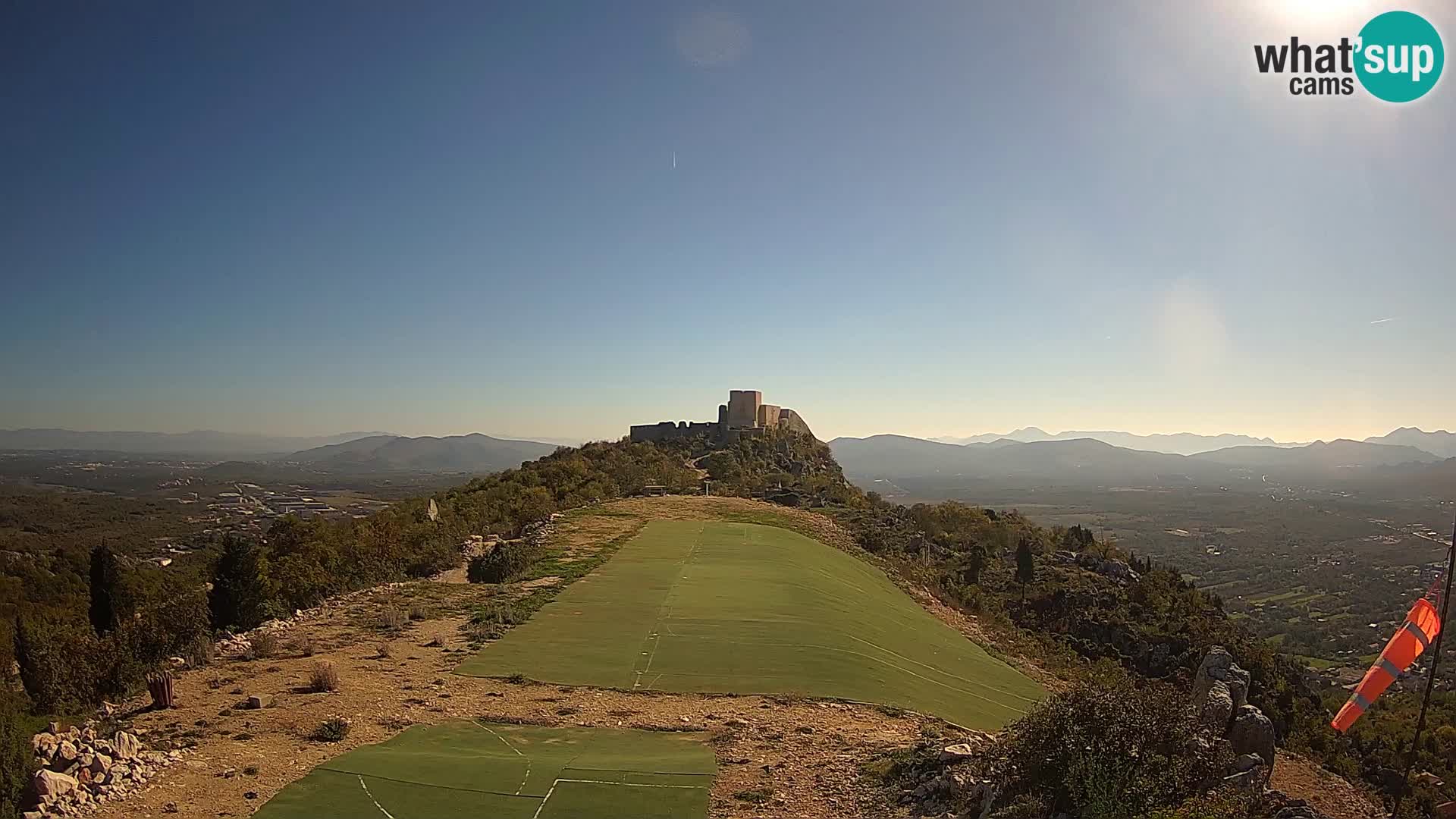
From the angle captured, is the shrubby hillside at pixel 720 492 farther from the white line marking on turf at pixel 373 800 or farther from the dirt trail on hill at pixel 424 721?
the white line marking on turf at pixel 373 800

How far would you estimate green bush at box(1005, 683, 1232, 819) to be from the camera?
22.7 ft

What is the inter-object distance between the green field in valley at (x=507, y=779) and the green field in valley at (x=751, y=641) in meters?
2.94

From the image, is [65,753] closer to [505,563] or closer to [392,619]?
[392,619]

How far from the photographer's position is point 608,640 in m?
16.4

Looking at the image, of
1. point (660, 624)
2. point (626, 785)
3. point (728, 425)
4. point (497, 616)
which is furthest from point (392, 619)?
point (728, 425)

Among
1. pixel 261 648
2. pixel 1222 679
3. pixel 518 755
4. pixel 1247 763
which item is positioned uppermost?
pixel 1222 679

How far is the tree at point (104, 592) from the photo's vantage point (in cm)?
2728

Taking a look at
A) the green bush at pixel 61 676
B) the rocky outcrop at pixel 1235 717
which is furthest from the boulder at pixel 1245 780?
the green bush at pixel 61 676

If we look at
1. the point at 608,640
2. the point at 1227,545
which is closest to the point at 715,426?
the point at 608,640

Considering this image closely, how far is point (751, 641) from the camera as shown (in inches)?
658

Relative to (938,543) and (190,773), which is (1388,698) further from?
(190,773)

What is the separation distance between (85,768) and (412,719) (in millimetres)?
3942

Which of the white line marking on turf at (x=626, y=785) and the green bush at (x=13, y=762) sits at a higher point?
the green bush at (x=13, y=762)

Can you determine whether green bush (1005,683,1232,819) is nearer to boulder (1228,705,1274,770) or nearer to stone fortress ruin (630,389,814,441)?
boulder (1228,705,1274,770)
